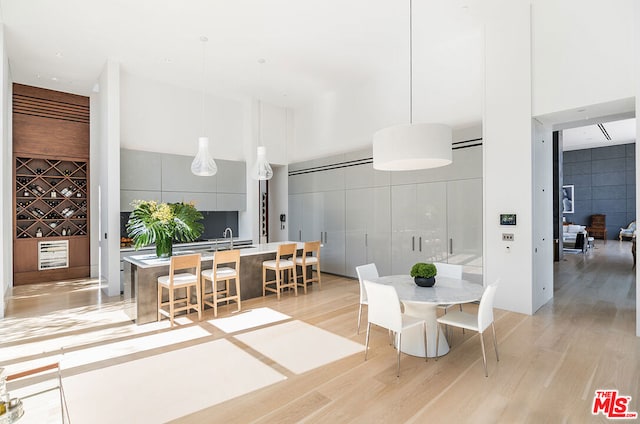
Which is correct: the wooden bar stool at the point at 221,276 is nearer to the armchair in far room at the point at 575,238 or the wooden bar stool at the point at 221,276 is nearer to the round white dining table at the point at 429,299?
the round white dining table at the point at 429,299

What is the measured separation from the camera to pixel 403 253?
6.01m

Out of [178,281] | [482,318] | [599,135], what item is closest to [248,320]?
[178,281]

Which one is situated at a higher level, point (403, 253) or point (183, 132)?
point (183, 132)

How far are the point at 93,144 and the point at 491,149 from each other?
772 cm

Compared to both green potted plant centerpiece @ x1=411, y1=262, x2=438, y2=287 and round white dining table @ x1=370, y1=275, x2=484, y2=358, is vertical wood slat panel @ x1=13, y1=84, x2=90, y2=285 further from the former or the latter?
green potted plant centerpiece @ x1=411, y1=262, x2=438, y2=287

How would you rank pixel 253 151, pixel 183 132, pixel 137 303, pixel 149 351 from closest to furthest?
pixel 149 351 < pixel 137 303 < pixel 183 132 < pixel 253 151

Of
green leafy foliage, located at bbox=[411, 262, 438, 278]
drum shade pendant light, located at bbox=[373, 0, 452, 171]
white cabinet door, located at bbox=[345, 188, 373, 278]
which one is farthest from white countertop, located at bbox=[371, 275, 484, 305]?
white cabinet door, located at bbox=[345, 188, 373, 278]

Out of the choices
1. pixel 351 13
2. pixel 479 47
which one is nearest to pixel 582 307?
pixel 479 47

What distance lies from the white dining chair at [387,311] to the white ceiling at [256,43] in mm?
3469

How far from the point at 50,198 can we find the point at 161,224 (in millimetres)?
4178

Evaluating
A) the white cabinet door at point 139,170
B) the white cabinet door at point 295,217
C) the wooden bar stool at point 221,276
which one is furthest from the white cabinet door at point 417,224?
the white cabinet door at point 139,170

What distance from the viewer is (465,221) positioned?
5.12 m

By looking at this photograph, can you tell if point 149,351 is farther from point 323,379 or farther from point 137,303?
point 323,379

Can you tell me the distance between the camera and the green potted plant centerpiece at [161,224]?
4371 mm
